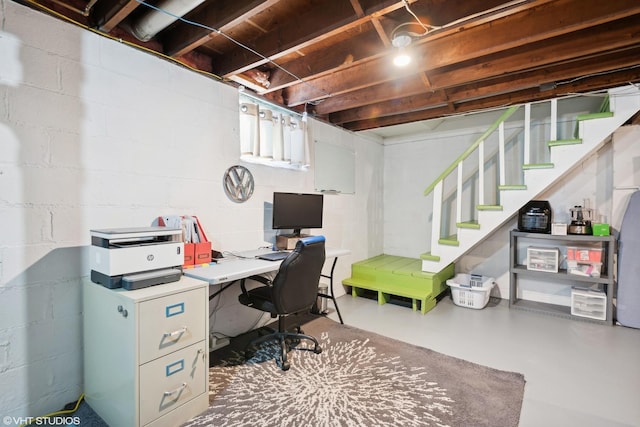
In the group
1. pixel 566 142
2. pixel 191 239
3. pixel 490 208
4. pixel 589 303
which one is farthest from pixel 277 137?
pixel 589 303

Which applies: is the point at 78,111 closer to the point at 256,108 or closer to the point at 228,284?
the point at 256,108

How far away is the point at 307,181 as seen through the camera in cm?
349

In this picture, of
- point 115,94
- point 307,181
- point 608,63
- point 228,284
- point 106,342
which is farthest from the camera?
point 307,181

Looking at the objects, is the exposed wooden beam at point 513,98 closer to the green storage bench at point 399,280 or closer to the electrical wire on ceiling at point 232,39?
the electrical wire on ceiling at point 232,39

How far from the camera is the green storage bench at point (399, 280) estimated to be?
11.4ft

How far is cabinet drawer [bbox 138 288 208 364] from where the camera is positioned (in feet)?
4.96

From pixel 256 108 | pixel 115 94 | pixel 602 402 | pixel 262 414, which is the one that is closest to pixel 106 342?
pixel 262 414

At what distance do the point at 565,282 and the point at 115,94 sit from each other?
15.6ft

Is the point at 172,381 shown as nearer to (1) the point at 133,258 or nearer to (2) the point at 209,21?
(1) the point at 133,258

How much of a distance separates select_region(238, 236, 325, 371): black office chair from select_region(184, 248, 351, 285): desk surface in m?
0.13

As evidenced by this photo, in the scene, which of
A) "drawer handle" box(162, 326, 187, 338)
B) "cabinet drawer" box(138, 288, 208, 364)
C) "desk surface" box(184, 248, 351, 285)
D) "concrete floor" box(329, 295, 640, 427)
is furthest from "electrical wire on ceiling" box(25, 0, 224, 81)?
"concrete floor" box(329, 295, 640, 427)

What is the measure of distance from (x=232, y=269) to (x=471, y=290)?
2815 millimetres

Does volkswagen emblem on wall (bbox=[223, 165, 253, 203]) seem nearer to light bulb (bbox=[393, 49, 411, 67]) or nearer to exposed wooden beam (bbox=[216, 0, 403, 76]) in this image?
exposed wooden beam (bbox=[216, 0, 403, 76])

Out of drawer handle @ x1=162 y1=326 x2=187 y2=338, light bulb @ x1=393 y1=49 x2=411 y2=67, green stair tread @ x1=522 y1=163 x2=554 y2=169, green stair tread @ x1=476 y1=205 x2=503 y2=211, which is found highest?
light bulb @ x1=393 y1=49 x2=411 y2=67
